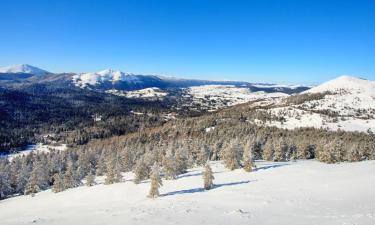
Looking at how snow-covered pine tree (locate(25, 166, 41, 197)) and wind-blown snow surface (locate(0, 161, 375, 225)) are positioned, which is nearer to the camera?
wind-blown snow surface (locate(0, 161, 375, 225))

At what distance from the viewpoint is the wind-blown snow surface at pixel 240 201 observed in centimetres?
3631

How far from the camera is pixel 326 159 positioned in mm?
86062

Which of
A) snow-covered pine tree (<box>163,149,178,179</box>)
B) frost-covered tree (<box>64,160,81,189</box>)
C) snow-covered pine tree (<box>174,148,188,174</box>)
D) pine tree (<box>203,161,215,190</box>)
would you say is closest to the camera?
pine tree (<box>203,161,215,190</box>)

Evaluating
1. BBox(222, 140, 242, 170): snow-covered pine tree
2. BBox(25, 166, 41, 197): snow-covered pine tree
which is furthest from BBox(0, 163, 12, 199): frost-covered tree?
BBox(222, 140, 242, 170): snow-covered pine tree

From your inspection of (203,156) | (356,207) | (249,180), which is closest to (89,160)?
(203,156)

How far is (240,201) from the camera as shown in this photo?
4653cm

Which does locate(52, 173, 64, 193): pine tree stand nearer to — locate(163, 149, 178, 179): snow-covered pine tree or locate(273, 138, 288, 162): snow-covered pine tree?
locate(163, 149, 178, 179): snow-covered pine tree

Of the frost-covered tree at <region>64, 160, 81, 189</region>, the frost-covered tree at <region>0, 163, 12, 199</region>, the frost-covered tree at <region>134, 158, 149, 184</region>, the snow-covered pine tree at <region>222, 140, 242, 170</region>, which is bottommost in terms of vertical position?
the frost-covered tree at <region>0, 163, 12, 199</region>

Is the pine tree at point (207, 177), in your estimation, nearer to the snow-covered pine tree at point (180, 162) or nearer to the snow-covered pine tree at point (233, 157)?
the snow-covered pine tree at point (233, 157)

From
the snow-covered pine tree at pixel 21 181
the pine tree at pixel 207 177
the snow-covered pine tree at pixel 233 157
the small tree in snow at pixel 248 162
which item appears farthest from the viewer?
the snow-covered pine tree at pixel 21 181

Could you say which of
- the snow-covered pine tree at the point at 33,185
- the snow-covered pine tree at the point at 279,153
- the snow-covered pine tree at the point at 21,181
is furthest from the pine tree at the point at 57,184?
the snow-covered pine tree at the point at 279,153

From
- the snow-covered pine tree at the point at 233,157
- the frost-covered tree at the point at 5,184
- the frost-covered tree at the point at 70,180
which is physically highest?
the snow-covered pine tree at the point at 233,157

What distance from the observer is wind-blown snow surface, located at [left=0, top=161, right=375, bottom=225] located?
3631 centimetres

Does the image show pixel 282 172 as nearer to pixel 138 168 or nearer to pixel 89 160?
pixel 138 168
